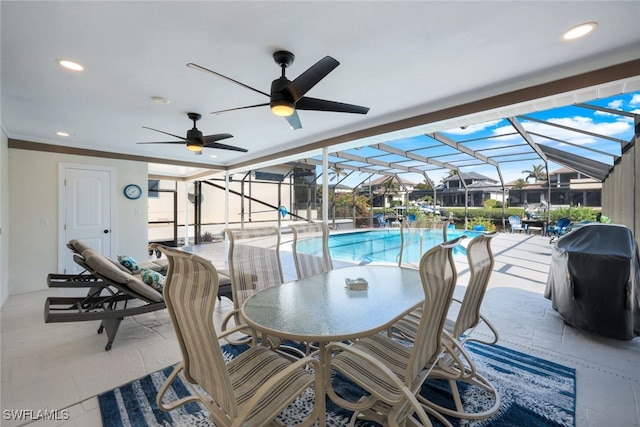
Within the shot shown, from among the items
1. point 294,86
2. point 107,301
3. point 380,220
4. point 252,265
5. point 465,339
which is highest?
point 294,86

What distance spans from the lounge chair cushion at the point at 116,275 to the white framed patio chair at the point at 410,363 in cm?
233

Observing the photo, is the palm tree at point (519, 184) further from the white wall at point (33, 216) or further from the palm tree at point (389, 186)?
the white wall at point (33, 216)

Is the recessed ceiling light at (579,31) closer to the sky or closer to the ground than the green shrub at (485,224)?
closer to the sky

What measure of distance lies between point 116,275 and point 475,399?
328 centimetres

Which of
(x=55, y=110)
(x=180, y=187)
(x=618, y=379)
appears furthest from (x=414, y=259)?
(x=180, y=187)

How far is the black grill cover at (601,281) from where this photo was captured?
101 inches

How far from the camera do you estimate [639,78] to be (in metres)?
2.32

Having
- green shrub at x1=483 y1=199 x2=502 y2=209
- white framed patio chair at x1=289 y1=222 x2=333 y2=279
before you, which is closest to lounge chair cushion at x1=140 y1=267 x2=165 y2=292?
white framed patio chair at x1=289 y1=222 x2=333 y2=279

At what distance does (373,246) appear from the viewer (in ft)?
31.5

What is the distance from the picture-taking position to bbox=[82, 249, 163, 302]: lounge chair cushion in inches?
106

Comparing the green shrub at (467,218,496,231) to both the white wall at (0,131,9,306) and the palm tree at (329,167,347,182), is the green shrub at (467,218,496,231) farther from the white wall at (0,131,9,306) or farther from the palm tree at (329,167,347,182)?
the white wall at (0,131,9,306)

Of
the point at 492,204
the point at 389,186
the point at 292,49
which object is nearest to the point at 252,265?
the point at 292,49

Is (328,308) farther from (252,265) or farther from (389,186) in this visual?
(389,186)

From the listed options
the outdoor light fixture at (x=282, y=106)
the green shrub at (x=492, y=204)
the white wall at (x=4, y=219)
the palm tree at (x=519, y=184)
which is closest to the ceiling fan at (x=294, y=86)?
the outdoor light fixture at (x=282, y=106)
